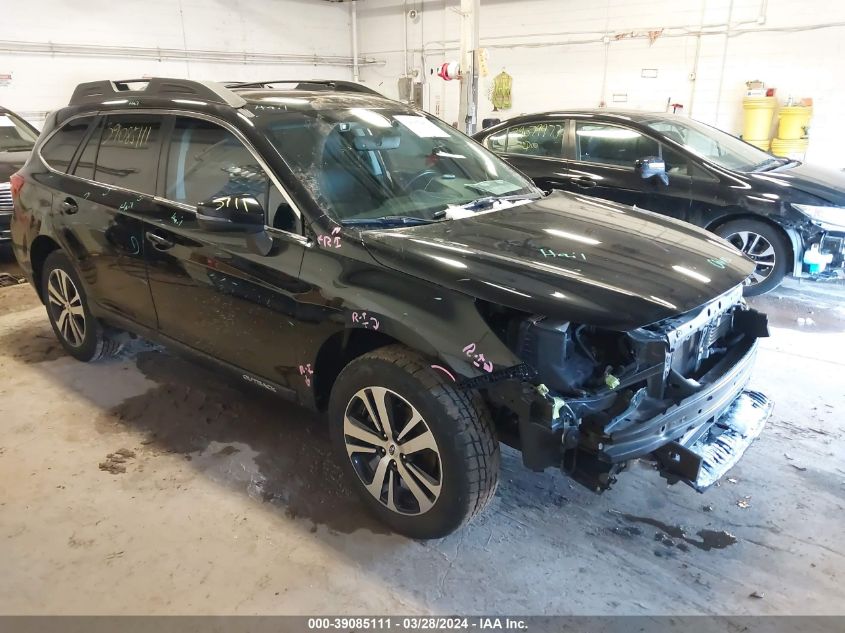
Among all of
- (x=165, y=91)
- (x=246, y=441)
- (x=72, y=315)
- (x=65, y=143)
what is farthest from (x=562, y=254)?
(x=72, y=315)

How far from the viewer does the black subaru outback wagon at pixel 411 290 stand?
2.02 meters

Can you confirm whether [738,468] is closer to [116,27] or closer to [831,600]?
[831,600]

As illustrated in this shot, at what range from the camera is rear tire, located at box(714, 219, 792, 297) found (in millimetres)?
5059

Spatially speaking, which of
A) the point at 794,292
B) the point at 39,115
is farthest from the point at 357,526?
the point at 39,115

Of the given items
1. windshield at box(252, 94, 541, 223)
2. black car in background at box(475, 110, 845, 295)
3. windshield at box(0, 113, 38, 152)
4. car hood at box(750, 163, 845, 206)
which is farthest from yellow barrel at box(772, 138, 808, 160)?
windshield at box(0, 113, 38, 152)

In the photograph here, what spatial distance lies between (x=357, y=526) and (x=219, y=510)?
608mm

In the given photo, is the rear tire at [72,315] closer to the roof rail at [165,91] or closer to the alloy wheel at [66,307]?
the alloy wheel at [66,307]

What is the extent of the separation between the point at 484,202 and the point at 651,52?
8680mm

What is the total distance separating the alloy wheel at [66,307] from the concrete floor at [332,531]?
0.62 metres

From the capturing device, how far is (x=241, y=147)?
2672mm

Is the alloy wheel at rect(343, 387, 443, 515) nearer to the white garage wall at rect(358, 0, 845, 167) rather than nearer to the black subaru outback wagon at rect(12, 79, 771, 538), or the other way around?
the black subaru outback wagon at rect(12, 79, 771, 538)

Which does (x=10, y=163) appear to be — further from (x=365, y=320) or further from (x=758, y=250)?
(x=758, y=250)

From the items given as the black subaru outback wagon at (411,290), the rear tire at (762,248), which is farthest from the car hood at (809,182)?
the black subaru outback wagon at (411,290)

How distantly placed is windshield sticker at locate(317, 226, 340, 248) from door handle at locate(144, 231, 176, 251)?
946 millimetres
